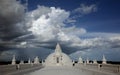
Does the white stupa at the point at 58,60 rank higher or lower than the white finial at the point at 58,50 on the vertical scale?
lower

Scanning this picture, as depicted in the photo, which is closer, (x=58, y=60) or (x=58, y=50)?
(x=58, y=60)

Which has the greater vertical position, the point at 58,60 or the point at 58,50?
the point at 58,50

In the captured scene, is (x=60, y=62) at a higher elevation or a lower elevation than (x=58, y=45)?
lower

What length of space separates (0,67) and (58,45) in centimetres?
10277

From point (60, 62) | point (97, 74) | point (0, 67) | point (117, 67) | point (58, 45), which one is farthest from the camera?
point (58, 45)

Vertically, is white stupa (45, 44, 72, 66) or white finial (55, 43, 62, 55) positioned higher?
white finial (55, 43, 62, 55)

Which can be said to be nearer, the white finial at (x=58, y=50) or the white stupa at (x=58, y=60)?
the white stupa at (x=58, y=60)

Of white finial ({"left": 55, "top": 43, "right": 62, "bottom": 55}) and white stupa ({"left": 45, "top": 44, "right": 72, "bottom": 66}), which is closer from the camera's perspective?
white stupa ({"left": 45, "top": 44, "right": 72, "bottom": 66})

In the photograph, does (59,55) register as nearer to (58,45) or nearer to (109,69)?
(58,45)

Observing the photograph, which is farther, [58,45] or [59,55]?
[58,45]

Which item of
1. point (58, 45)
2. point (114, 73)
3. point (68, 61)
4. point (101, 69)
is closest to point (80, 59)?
point (68, 61)

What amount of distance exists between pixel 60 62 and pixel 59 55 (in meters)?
5.53

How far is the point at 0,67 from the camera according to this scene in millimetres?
24000

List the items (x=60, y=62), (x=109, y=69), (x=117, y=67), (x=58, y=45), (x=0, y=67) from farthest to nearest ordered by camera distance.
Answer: (x=58, y=45)
(x=60, y=62)
(x=109, y=69)
(x=117, y=67)
(x=0, y=67)
